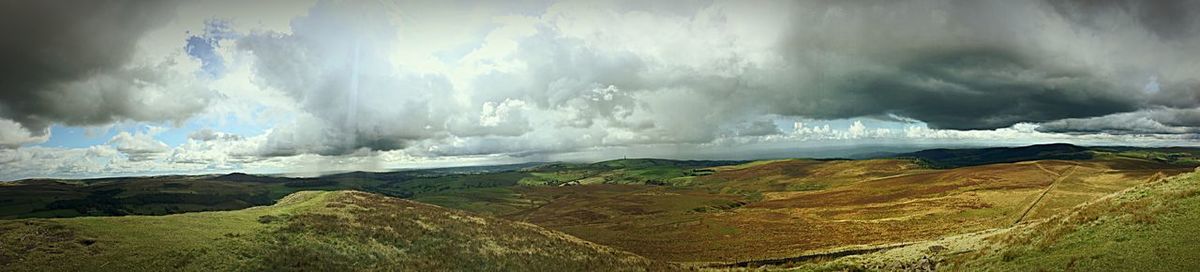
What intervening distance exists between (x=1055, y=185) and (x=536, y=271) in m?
108

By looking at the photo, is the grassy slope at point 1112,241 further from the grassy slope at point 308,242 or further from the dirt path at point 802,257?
the grassy slope at point 308,242

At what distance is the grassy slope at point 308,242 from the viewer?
1010 inches

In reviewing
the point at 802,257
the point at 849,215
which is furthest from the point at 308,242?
the point at 849,215

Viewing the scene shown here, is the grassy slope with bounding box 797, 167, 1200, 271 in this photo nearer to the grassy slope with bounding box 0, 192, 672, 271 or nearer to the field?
the field

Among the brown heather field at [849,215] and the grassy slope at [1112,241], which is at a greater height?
the grassy slope at [1112,241]

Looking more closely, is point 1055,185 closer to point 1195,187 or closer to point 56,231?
point 1195,187

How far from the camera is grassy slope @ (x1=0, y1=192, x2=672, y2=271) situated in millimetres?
25656

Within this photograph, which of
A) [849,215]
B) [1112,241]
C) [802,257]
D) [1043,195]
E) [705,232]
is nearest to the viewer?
[1112,241]

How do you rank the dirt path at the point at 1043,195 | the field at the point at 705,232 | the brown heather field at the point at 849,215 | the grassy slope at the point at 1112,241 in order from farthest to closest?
1. the dirt path at the point at 1043,195
2. the brown heather field at the point at 849,215
3. the field at the point at 705,232
4. the grassy slope at the point at 1112,241

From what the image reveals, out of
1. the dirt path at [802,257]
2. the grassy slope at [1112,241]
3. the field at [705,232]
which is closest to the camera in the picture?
the grassy slope at [1112,241]

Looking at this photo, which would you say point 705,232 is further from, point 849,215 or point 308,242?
point 308,242

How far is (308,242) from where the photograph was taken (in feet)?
111

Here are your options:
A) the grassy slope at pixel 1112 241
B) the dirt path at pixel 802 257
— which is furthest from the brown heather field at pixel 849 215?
the grassy slope at pixel 1112 241

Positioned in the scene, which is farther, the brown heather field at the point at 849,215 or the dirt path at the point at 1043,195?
the dirt path at the point at 1043,195
